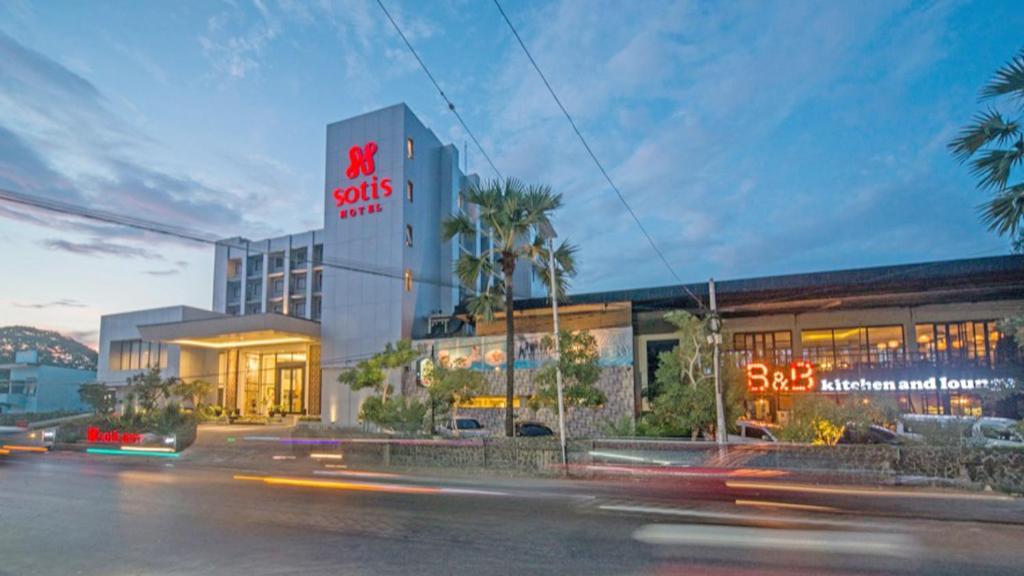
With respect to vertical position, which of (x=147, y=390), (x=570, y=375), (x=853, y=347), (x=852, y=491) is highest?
(x=853, y=347)

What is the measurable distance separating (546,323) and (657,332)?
6281 millimetres

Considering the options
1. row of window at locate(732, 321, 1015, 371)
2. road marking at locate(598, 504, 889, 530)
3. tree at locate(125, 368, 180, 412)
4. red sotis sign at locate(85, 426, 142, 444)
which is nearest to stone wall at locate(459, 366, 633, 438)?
row of window at locate(732, 321, 1015, 371)

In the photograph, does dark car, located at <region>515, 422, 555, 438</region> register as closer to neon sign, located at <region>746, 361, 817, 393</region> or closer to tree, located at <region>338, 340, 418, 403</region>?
tree, located at <region>338, 340, 418, 403</region>

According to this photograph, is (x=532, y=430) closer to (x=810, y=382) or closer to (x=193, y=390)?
(x=810, y=382)

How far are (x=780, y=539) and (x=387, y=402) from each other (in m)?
18.9

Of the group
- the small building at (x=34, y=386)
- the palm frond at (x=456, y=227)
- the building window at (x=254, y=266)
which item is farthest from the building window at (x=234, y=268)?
the palm frond at (x=456, y=227)

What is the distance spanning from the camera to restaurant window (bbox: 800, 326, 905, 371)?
31.5 metres

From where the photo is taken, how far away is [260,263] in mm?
66188

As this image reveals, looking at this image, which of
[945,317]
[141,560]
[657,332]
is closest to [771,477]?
[141,560]

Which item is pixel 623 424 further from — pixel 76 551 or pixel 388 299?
pixel 388 299

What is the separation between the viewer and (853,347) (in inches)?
1281

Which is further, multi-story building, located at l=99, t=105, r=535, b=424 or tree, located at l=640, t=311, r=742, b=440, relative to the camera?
multi-story building, located at l=99, t=105, r=535, b=424

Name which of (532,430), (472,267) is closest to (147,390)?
(532,430)

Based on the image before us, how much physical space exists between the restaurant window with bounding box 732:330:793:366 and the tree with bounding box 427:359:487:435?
16.0 m
